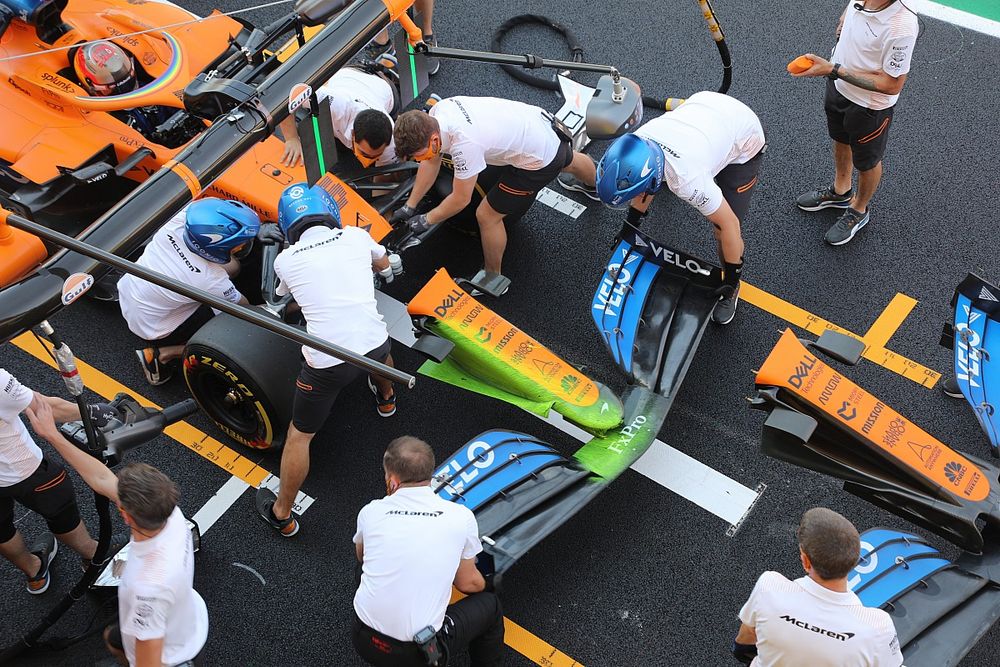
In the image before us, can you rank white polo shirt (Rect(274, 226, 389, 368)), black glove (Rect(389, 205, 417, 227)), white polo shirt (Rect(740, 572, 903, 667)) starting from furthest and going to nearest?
1. black glove (Rect(389, 205, 417, 227))
2. white polo shirt (Rect(274, 226, 389, 368))
3. white polo shirt (Rect(740, 572, 903, 667))

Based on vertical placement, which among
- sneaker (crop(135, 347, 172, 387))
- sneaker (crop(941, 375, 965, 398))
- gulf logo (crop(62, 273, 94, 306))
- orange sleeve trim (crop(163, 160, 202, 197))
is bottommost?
sneaker (crop(135, 347, 172, 387))

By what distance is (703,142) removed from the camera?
514cm

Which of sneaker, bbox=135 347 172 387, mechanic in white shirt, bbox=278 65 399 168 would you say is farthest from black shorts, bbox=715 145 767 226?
sneaker, bbox=135 347 172 387

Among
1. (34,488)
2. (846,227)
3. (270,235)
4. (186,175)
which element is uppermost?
(186,175)

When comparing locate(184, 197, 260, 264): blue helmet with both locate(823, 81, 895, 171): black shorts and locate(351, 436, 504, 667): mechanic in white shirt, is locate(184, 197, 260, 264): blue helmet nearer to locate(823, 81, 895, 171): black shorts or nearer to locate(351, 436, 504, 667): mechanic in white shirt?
locate(351, 436, 504, 667): mechanic in white shirt

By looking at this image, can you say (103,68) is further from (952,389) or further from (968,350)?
(952,389)

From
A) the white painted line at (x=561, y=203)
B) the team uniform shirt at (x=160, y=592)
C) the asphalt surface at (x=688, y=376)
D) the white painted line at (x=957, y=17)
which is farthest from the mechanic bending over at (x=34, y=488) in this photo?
the white painted line at (x=957, y=17)

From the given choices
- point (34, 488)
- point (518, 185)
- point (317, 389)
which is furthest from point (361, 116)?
point (34, 488)

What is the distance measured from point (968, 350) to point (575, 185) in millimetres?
2752

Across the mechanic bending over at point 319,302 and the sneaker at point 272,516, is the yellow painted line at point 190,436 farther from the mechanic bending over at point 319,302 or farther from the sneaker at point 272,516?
the mechanic bending over at point 319,302

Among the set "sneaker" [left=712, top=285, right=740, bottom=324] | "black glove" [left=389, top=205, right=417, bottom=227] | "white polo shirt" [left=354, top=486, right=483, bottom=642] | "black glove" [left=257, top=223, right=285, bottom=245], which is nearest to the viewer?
"white polo shirt" [left=354, top=486, right=483, bottom=642]

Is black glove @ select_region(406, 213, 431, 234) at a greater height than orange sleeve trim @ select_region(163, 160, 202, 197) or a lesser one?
lesser

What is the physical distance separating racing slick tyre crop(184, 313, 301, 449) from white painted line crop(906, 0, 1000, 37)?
5862mm

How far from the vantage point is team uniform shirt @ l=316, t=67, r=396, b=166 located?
18.7 feet
